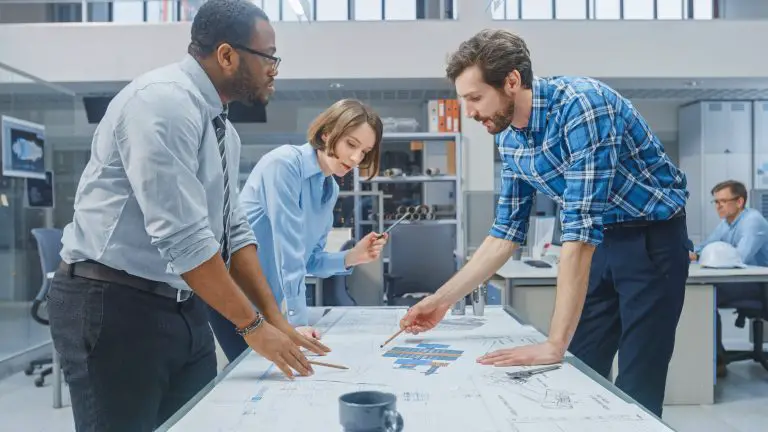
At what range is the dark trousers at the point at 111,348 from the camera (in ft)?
4.03

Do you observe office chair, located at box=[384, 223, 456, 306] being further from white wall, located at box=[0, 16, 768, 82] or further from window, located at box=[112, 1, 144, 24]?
window, located at box=[112, 1, 144, 24]

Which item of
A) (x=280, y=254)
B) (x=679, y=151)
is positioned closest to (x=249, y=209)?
(x=280, y=254)

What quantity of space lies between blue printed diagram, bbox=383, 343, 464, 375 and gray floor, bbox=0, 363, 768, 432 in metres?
2.08

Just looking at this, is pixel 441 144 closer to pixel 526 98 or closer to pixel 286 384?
pixel 526 98

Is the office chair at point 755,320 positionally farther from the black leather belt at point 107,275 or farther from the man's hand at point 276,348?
the black leather belt at point 107,275

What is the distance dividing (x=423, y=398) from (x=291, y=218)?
0.84m

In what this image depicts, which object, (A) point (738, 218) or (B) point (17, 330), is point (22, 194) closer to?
(B) point (17, 330)

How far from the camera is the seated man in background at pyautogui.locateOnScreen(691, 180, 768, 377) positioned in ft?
13.5

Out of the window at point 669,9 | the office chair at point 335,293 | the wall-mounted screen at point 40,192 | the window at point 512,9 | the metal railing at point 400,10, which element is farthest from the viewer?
the window at point 669,9

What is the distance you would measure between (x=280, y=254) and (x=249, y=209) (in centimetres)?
23

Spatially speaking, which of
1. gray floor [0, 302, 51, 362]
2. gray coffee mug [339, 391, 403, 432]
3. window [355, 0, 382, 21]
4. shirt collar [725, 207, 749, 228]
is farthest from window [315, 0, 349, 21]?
gray coffee mug [339, 391, 403, 432]

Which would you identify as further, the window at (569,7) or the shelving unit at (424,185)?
the window at (569,7)

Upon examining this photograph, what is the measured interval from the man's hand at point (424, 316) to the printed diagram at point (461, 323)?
0.10 metres

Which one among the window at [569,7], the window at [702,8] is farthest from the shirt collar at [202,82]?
the window at [702,8]
